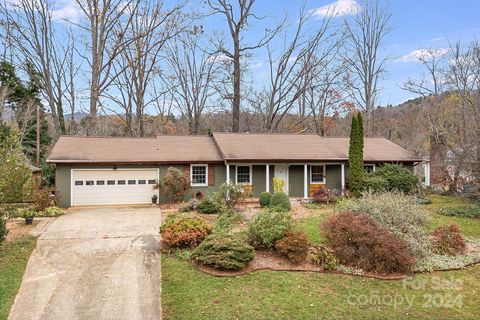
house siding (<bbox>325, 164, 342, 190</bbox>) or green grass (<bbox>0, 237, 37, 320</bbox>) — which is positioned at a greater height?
house siding (<bbox>325, 164, 342, 190</bbox>)

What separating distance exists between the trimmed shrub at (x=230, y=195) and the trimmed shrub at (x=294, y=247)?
6145mm

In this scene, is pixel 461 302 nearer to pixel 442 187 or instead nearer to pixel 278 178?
pixel 278 178

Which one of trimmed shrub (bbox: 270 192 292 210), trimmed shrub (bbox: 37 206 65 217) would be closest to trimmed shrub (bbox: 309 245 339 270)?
trimmed shrub (bbox: 270 192 292 210)

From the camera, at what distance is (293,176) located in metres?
19.7

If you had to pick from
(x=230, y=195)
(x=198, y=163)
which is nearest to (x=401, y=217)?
(x=230, y=195)

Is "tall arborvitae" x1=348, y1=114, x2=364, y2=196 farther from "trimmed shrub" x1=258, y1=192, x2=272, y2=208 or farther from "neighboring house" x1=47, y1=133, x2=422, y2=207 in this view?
"trimmed shrub" x1=258, y1=192, x2=272, y2=208

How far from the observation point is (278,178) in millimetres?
19516

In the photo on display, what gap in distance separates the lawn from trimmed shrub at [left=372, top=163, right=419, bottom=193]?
9.70 metres

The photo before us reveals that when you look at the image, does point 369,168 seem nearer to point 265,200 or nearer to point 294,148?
point 294,148

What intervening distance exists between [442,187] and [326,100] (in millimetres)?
13560

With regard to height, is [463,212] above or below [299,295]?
above

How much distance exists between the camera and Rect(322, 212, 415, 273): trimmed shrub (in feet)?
28.4

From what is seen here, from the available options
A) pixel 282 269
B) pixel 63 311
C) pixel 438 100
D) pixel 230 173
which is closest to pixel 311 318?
pixel 282 269

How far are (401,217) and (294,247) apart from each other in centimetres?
327
